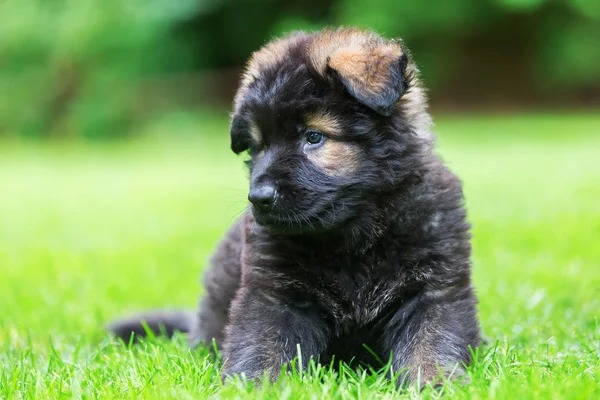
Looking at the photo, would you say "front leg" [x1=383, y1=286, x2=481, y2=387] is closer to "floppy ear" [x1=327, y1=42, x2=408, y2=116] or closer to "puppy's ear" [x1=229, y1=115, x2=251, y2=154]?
"floppy ear" [x1=327, y1=42, x2=408, y2=116]

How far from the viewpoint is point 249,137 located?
10.8ft

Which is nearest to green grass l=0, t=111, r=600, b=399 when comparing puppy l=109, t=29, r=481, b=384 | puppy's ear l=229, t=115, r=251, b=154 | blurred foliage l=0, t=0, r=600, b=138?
puppy l=109, t=29, r=481, b=384

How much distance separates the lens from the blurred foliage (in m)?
20.9

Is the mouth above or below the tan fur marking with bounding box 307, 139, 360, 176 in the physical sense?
below

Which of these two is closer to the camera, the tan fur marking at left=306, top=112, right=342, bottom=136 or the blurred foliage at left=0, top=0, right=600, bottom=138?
the tan fur marking at left=306, top=112, right=342, bottom=136

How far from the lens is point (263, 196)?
2904mm

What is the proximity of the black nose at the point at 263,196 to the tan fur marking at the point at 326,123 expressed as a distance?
298mm

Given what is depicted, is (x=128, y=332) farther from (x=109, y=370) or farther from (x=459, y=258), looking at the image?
(x=459, y=258)

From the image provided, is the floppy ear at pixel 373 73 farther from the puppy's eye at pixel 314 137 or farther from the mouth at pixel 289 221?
the mouth at pixel 289 221

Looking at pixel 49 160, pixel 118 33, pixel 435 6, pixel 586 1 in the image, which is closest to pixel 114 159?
pixel 49 160

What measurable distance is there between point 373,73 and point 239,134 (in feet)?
2.27

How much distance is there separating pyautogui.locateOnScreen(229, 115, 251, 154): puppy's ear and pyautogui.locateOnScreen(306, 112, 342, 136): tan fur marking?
350 mm

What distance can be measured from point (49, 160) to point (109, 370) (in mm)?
13817

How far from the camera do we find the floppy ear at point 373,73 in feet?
9.59
